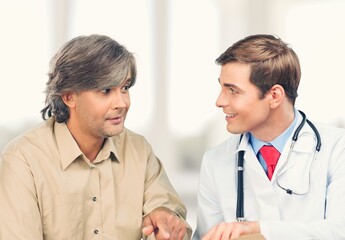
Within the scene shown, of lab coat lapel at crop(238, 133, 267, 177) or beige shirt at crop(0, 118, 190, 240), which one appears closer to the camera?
beige shirt at crop(0, 118, 190, 240)

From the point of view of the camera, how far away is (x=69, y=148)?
1994 millimetres

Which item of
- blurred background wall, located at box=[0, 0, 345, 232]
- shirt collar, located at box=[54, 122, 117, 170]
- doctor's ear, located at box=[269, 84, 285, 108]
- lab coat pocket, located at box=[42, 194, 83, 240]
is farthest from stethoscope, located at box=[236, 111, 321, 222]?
blurred background wall, located at box=[0, 0, 345, 232]

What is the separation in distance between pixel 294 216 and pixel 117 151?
0.60 m

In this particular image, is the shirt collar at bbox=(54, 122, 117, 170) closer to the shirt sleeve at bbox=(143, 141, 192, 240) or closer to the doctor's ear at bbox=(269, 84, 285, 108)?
the shirt sleeve at bbox=(143, 141, 192, 240)

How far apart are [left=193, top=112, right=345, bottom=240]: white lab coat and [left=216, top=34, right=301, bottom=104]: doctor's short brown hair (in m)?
0.16

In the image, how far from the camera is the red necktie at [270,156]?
2.04m

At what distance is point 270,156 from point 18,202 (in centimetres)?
79

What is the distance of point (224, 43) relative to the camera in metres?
4.55

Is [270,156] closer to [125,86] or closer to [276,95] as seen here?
[276,95]

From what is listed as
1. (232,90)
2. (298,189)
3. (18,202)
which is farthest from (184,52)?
(18,202)

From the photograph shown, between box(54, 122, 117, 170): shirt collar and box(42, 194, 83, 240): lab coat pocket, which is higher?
box(54, 122, 117, 170): shirt collar

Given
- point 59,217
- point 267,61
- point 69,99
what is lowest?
point 59,217

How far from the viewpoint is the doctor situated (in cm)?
197

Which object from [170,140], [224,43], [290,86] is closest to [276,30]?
[224,43]
